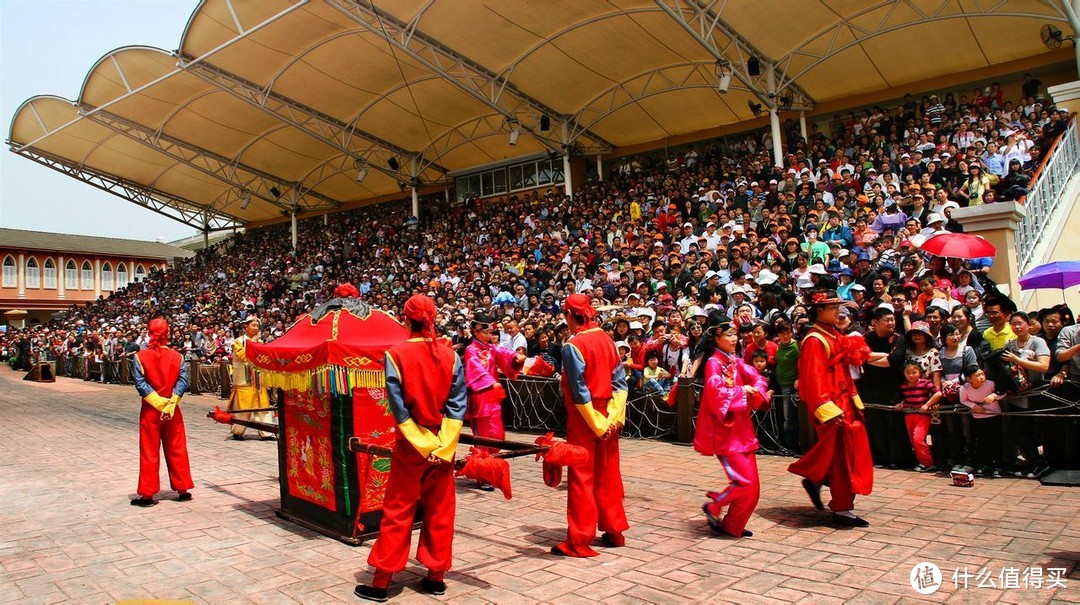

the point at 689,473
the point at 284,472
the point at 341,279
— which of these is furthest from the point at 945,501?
the point at 341,279

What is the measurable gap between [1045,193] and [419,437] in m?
11.2

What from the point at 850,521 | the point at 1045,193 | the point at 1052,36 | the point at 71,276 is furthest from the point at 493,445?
the point at 71,276

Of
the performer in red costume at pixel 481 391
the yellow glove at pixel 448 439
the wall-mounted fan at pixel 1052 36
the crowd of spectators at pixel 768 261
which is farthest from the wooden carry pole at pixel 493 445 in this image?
the wall-mounted fan at pixel 1052 36

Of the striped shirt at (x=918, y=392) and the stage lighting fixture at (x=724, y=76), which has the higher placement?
the stage lighting fixture at (x=724, y=76)

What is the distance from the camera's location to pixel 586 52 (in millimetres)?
17062

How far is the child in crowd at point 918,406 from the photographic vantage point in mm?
7254

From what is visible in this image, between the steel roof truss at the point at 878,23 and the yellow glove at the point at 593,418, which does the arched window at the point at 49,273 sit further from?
the yellow glove at the point at 593,418

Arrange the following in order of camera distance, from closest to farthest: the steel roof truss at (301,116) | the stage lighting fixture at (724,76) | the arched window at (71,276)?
the stage lighting fixture at (724,76) → the steel roof truss at (301,116) → the arched window at (71,276)

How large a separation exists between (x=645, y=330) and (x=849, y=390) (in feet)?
16.7

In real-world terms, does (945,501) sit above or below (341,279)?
below

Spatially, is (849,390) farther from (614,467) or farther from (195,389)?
(195,389)

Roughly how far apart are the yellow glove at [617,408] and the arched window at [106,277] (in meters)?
52.0

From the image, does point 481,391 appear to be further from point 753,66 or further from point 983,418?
point 753,66

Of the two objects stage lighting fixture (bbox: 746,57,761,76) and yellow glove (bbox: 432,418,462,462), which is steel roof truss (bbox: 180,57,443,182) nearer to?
stage lighting fixture (bbox: 746,57,761,76)
